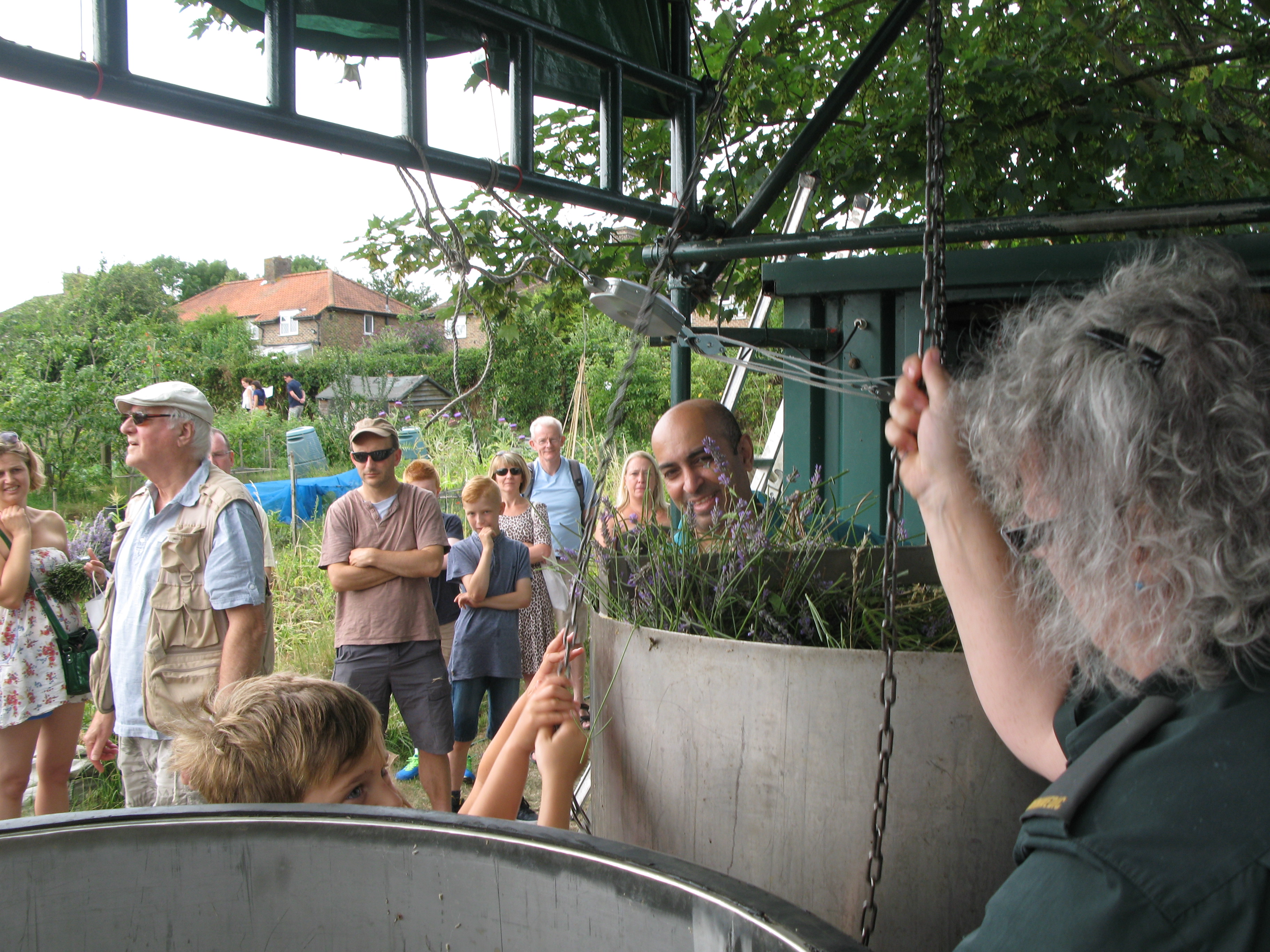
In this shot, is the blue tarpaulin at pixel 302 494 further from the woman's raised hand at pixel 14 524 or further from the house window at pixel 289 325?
the house window at pixel 289 325

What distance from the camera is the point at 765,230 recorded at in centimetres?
516

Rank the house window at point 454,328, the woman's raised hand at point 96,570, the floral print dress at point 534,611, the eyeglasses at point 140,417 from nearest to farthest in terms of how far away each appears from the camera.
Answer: the house window at point 454,328
the eyeglasses at point 140,417
the woman's raised hand at point 96,570
the floral print dress at point 534,611

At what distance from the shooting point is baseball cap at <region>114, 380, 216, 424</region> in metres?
2.93

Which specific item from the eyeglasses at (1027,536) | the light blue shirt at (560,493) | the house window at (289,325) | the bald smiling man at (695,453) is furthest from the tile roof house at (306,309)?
the eyeglasses at (1027,536)

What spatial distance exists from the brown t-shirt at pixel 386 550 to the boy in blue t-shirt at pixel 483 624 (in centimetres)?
39

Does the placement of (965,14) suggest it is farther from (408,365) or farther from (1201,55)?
(408,365)

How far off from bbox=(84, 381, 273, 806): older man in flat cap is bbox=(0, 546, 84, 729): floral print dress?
0.72 m

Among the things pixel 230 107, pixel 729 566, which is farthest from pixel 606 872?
pixel 230 107

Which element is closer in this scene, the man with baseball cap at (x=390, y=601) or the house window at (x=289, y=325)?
the man with baseball cap at (x=390, y=601)

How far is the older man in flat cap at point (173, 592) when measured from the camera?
2846mm

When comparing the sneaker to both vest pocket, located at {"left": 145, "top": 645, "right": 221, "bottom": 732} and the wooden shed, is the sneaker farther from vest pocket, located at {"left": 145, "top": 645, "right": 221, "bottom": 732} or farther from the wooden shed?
the wooden shed

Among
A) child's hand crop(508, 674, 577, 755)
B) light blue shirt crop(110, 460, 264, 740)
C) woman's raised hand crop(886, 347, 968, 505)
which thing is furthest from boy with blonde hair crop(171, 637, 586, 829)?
light blue shirt crop(110, 460, 264, 740)

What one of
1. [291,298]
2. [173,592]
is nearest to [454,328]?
[173,592]

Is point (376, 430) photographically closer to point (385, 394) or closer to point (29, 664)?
point (29, 664)
